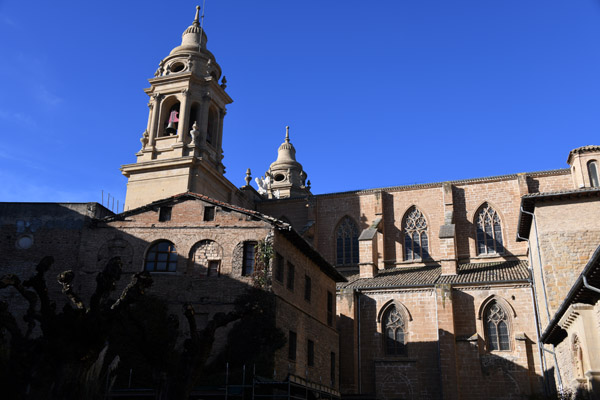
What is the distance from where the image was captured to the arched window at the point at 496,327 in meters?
27.1

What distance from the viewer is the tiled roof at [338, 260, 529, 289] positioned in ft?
92.7

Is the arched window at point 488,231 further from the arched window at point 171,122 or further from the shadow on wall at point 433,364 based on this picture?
the arched window at point 171,122

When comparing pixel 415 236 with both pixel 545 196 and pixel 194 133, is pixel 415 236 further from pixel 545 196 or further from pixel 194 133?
pixel 194 133

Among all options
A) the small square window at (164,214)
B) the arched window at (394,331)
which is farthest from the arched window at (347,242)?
the small square window at (164,214)

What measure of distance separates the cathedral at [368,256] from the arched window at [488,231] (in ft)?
0.22

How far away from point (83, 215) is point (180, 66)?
16.0m

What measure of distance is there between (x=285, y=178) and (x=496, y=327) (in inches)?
1007

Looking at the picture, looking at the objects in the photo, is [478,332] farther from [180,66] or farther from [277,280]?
[180,66]

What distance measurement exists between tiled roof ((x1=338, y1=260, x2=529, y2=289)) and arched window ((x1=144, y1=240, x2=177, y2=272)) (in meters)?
11.6

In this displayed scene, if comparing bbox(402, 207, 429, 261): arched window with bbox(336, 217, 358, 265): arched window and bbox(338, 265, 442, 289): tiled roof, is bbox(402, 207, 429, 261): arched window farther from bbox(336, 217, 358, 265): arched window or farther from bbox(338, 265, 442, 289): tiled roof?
bbox(336, 217, 358, 265): arched window

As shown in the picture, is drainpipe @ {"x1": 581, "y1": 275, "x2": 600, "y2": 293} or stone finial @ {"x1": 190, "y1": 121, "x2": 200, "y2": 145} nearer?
drainpipe @ {"x1": 581, "y1": 275, "x2": 600, "y2": 293}

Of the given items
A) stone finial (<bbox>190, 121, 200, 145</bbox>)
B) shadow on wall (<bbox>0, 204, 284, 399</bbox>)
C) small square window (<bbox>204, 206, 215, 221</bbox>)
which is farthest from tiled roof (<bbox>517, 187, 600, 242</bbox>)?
stone finial (<bbox>190, 121, 200, 145</bbox>)

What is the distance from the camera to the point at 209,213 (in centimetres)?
2198

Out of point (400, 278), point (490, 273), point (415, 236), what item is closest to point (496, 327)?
point (490, 273)
